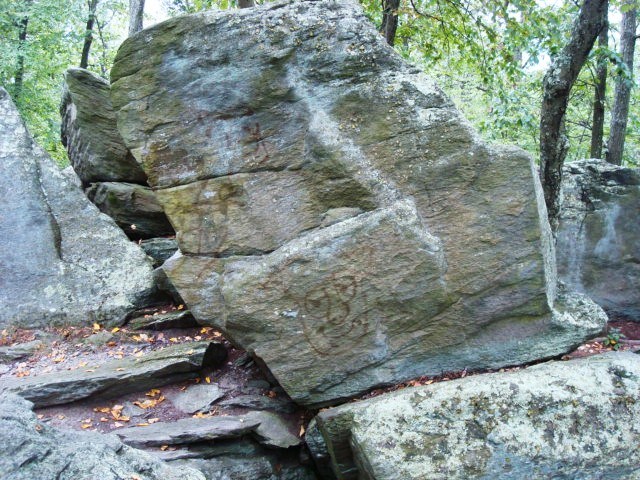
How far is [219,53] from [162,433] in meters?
3.51

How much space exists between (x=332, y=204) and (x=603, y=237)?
4297 mm

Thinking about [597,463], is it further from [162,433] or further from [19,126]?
[19,126]

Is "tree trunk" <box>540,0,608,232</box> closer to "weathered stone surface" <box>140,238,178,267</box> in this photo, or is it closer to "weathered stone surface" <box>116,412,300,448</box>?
"weathered stone surface" <box>116,412,300,448</box>

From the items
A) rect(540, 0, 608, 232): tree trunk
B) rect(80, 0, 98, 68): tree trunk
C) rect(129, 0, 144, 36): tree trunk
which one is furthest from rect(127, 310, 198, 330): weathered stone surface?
rect(80, 0, 98, 68): tree trunk

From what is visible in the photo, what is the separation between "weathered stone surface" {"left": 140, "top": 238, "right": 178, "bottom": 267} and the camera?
7.90 m

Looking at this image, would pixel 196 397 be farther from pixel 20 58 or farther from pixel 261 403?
pixel 20 58

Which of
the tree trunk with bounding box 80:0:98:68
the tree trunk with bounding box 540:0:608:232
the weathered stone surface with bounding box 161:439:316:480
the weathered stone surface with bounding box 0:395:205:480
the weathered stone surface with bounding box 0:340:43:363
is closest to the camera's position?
the weathered stone surface with bounding box 0:395:205:480

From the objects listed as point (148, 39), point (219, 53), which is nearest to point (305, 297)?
point (219, 53)

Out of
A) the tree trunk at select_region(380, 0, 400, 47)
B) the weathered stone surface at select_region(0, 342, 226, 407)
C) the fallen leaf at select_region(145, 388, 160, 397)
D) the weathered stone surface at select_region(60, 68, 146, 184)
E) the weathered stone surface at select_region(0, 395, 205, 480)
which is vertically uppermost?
the tree trunk at select_region(380, 0, 400, 47)

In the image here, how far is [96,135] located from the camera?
868 centimetres

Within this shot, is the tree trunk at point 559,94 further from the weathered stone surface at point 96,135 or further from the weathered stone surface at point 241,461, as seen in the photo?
the weathered stone surface at point 96,135

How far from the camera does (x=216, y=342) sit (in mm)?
6105

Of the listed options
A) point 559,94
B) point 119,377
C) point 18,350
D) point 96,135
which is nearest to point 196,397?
point 119,377

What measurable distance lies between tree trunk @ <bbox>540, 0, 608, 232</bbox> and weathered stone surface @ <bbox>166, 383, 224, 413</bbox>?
4211 millimetres
